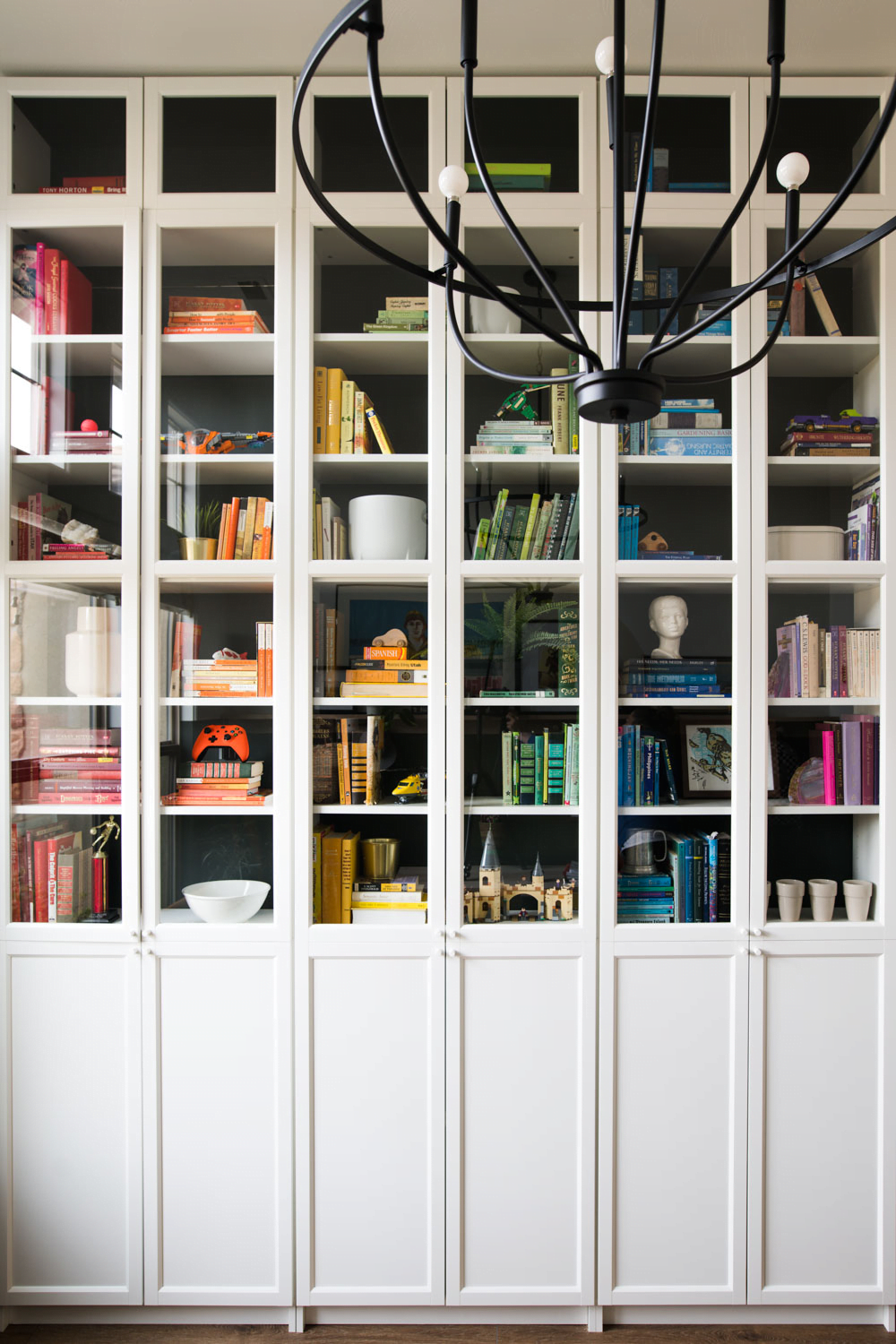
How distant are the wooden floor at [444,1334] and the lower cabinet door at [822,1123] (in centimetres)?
12

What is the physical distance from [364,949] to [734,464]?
1627mm

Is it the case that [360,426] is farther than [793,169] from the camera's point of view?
Answer: Yes

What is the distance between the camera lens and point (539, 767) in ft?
7.28

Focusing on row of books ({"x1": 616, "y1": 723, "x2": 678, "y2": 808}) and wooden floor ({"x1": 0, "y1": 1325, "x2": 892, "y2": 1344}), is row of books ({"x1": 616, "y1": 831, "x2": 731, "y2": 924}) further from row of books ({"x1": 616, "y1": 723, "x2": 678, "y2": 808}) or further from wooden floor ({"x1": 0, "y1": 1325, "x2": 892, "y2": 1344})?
wooden floor ({"x1": 0, "y1": 1325, "x2": 892, "y2": 1344})

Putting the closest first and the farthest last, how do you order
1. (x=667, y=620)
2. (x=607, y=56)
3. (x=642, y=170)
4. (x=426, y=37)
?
(x=642, y=170)
(x=607, y=56)
(x=426, y=37)
(x=667, y=620)

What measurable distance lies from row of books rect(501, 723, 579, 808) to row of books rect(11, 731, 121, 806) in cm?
110

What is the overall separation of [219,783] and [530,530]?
1083 millimetres

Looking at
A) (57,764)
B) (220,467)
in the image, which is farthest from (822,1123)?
(220,467)

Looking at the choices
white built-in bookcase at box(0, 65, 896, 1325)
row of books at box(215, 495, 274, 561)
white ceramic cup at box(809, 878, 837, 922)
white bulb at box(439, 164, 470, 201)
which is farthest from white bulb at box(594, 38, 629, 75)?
white ceramic cup at box(809, 878, 837, 922)

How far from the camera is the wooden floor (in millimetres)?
2150

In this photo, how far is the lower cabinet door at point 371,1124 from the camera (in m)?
2.17

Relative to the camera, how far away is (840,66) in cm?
222

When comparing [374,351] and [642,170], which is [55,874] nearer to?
[374,351]

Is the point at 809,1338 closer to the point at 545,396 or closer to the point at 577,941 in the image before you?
the point at 577,941
